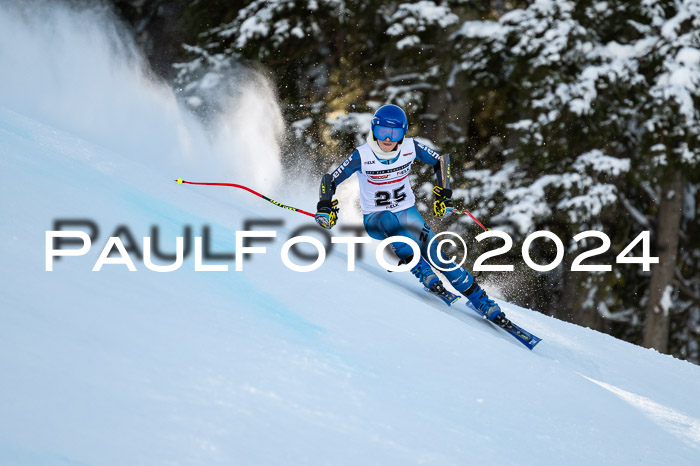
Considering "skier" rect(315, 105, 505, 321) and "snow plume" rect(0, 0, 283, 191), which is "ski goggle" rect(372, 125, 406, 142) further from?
"snow plume" rect(0, 0, 283, 191)

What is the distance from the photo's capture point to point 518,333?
16.5 feet

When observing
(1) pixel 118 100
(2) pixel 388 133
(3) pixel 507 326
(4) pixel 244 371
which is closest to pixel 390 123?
(2) pixel 388 133

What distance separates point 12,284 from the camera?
2.50 m

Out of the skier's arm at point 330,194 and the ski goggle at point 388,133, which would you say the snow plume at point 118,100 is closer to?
the skier's arm at point 330,194

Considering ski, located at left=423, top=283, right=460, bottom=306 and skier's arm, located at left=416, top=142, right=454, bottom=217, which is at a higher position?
skier's arm, located at left=416, top=142, right=454, bottom=217

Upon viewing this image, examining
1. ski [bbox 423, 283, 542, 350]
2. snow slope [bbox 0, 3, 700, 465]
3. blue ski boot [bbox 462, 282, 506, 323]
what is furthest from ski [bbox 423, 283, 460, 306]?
snow slope [bbox 0, 3, 700, 465]

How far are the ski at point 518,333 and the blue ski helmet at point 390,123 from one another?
4.80ft

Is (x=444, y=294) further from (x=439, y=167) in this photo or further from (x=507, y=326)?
(x=439, y=167)

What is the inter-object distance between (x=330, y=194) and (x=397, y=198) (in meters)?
0.53

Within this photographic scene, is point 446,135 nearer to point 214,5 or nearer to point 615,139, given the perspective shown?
point 615,139

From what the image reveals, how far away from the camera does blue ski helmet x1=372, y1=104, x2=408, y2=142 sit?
4920 mm
